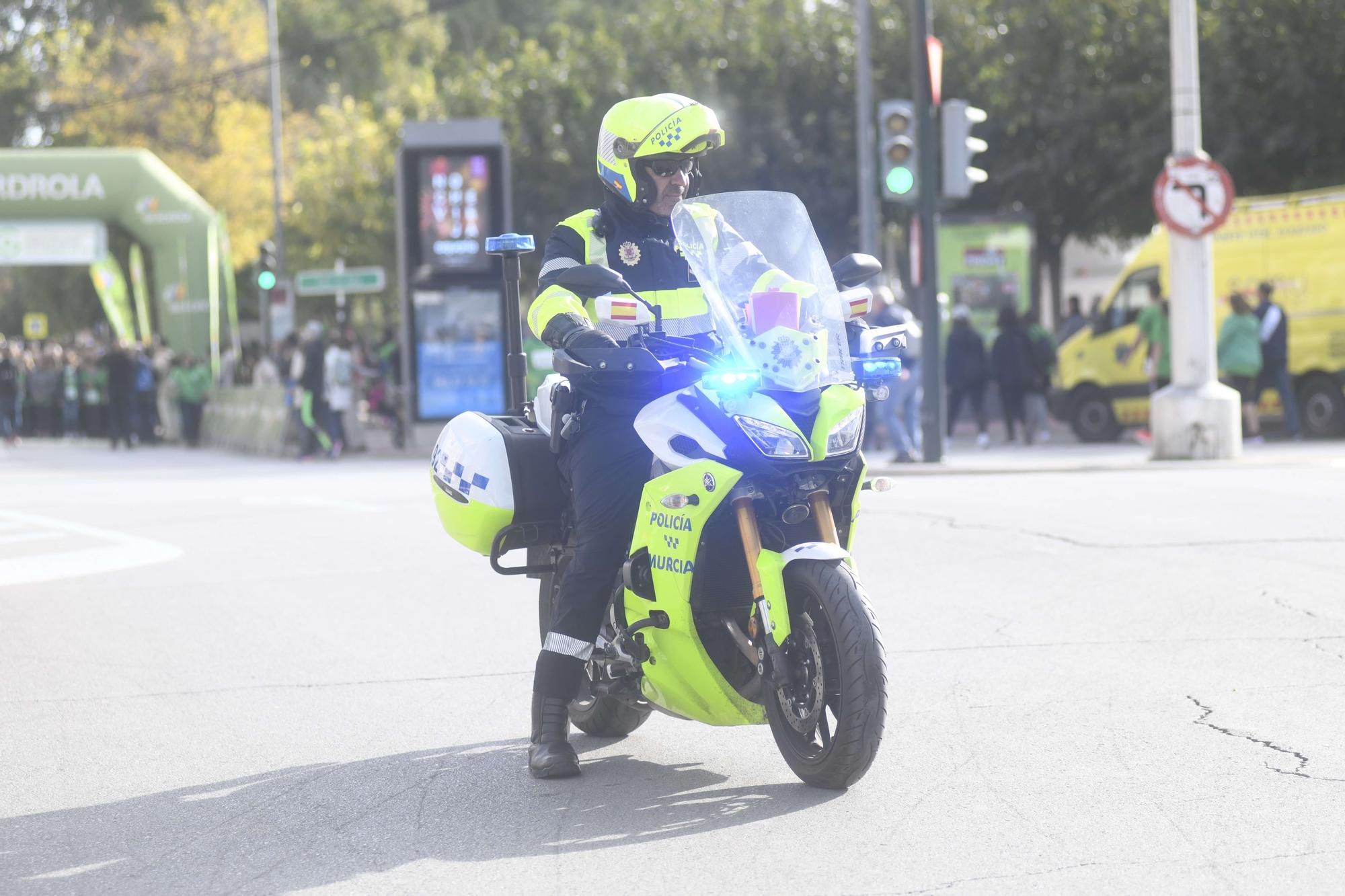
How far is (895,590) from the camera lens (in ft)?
28.6

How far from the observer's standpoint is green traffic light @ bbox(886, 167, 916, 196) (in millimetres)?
16359

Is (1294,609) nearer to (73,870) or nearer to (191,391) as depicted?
(73,870)

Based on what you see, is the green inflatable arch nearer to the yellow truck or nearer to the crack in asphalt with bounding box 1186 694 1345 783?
the yellow truck

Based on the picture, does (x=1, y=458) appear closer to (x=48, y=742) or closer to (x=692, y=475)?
(x=48, y=742)

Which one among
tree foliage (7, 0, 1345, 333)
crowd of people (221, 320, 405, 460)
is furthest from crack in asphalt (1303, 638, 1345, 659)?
tree foliage (7, 0, 1345, 333)

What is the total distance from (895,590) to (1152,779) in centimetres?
386

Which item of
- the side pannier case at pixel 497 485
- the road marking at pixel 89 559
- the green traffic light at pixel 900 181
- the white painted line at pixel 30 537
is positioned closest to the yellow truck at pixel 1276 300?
the green traffic light at pixel 900 181

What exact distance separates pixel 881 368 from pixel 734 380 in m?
0.45

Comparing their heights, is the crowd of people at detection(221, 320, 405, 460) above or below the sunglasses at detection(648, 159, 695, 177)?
below

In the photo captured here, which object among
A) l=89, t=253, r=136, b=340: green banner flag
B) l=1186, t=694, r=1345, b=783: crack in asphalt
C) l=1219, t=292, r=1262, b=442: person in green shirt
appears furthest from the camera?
l=89, t=253, r=136, b=340: green banner flag

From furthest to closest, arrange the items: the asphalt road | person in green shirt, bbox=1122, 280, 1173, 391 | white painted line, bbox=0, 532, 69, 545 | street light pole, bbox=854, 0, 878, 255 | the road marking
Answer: street light pole, bbox=854, 0, 878, 255 < person in green shirt, bbox=1122, 280, 1173, 391 < white painted line, bbox=0, 532, 69, 545 < the road marking < the asphalt road

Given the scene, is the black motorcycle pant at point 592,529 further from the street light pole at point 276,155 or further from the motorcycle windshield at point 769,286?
the street light pole at point 276,155

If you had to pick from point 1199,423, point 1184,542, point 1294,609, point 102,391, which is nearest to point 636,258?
point 1294,609

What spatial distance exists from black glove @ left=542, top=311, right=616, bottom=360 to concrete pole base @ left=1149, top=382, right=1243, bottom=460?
39.8ft
